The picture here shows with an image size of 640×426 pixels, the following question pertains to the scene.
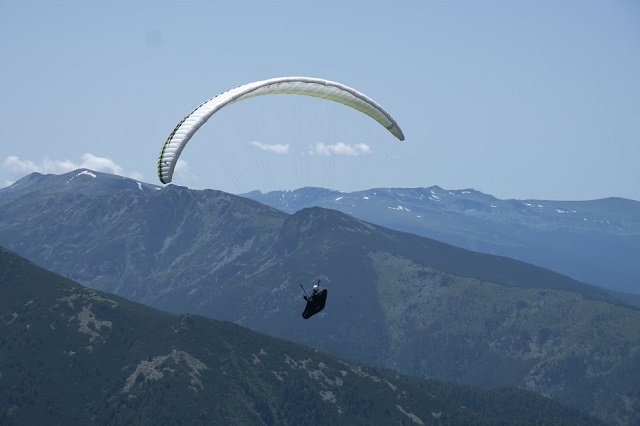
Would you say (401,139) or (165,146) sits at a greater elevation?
(401,139)

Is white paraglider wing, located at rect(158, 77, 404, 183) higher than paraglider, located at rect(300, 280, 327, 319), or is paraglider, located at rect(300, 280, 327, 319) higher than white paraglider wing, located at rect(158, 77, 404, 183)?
white paraglider wing, located at rect(158, 77, 404, 183)

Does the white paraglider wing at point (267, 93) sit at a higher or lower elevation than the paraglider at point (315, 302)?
higher

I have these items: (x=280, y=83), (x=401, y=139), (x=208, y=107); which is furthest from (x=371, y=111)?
(x=208, y=107)

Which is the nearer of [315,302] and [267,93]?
[315,302]

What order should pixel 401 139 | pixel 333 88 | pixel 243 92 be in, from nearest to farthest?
1. pixel 243 92
2. pixel 333 88
3. pixel 401 139

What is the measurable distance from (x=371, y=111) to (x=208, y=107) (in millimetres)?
23469

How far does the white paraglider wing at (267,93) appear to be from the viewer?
290ft

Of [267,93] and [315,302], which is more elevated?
[267,93]

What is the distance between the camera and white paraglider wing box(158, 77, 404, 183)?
8825 centimetres

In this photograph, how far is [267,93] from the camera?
9950 cm

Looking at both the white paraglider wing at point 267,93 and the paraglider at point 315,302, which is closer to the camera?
the white paraglider wing at point 267,93

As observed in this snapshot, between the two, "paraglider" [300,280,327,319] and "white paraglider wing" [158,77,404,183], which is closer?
"white paraglider wing" [158,77,404,183]

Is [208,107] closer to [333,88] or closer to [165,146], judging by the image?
[165,146]

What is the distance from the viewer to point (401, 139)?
113 metres
